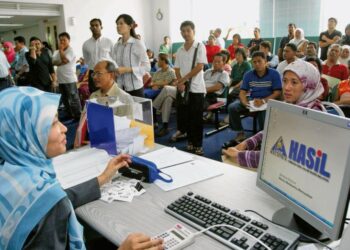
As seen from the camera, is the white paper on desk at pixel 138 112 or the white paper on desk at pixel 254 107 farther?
the white paper on desk at pixel 254 107

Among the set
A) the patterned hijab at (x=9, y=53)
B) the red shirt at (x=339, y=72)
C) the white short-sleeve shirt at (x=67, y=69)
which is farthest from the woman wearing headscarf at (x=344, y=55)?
the patterned hijab at (x=9, y=53)

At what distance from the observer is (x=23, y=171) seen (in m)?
0.80

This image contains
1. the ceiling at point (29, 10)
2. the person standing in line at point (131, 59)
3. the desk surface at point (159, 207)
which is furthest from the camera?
the ceiling at point (29, 10)

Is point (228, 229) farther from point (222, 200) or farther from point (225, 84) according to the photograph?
point (225, 84)

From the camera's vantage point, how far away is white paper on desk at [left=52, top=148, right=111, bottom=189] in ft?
4.57

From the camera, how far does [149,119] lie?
1865 millimetres

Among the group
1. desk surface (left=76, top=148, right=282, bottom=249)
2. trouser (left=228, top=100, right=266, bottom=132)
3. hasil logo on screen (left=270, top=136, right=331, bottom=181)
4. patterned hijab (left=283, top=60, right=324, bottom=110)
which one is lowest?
trouser (left=228, top=100, right=266, bottom=132)

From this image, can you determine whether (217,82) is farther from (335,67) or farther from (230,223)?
(230,223)

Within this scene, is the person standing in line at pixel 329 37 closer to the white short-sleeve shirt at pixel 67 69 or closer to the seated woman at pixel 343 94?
the seated woman at pixel 343 94

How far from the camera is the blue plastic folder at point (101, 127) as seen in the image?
64.7 inches

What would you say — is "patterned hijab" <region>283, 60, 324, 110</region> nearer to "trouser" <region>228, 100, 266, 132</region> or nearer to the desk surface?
the desk surface

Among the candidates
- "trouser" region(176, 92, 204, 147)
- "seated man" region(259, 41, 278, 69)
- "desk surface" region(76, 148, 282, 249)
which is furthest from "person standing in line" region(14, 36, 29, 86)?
"desk surface" region(76, 148, 282, 249)

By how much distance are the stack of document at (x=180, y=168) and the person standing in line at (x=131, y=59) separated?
169 centimetres

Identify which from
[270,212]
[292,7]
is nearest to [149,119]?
[270,212]
